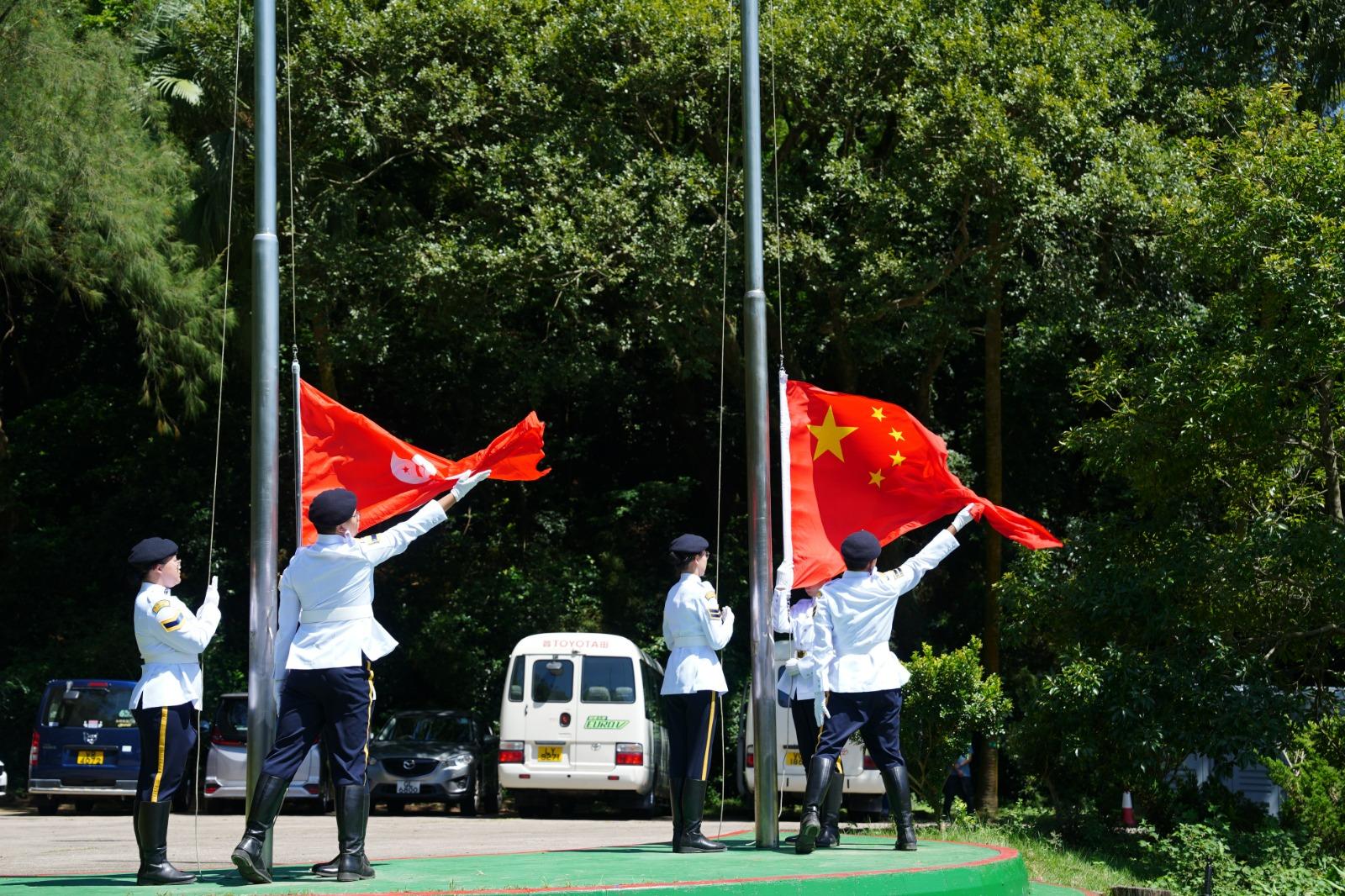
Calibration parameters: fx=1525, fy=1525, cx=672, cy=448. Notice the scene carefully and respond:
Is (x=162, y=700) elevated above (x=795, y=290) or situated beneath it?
situated beneath

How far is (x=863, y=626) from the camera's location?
920 cm

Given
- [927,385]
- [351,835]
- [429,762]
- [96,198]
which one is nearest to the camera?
[351,835]

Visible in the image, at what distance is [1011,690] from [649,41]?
40.6ft

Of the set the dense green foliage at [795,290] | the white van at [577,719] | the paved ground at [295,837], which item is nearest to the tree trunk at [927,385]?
the dense green foliage at [795,290]

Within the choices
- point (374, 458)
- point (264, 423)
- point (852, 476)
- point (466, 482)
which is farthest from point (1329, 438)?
point (264, 423)

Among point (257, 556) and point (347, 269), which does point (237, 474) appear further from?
point (257, 556)

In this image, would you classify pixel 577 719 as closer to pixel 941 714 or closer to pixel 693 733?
pixel 941 714

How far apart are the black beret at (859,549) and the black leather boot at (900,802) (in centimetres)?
125

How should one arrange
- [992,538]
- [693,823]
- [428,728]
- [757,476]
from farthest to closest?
[992,538], [428,728], [757,476], [693,823]

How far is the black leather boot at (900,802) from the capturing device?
9070 mm

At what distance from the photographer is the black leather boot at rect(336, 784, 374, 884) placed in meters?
7.62

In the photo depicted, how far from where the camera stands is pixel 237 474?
29281 millimetres

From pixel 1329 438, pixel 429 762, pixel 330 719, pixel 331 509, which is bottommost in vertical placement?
pixel 429 762

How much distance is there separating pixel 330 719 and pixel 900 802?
11.5 feet
